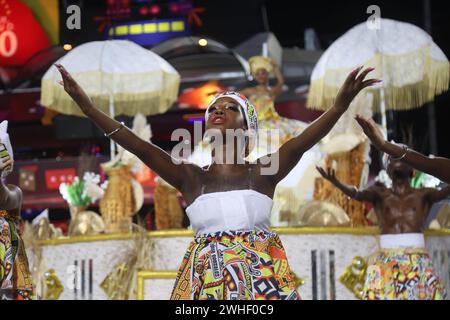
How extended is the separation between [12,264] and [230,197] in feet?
4.08

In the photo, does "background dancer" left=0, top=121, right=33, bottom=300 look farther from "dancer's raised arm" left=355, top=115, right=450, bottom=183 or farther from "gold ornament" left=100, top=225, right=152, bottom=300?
"gold ornament" left=100, top=225, right=152, bottom=300

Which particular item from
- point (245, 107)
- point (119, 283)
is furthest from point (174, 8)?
point (245, 107)

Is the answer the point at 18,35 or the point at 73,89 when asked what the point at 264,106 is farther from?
the point at 18,35

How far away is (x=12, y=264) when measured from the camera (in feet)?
14.6

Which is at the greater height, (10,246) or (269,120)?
(269,120)

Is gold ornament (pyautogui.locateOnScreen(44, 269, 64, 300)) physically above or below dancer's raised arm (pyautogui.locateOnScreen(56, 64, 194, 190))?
below

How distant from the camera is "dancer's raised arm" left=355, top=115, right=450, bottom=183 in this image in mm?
4371

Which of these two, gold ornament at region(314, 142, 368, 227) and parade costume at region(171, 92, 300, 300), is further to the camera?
gold ornament at region(314, 142, 368, 227)

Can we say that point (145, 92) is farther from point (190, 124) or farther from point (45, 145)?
point (45, 145)

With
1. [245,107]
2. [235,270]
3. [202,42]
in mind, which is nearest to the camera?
[235,270]

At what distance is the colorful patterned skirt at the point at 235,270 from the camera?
3.72 metres

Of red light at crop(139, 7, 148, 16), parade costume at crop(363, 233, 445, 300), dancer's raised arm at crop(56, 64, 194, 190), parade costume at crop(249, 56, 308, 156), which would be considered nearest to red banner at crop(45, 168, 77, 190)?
red light at crop(139, 7, 148, 16)

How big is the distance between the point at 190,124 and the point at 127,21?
2.02 meters

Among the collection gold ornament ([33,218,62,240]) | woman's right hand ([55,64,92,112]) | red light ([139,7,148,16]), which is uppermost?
red light ([139,7,148,16])
